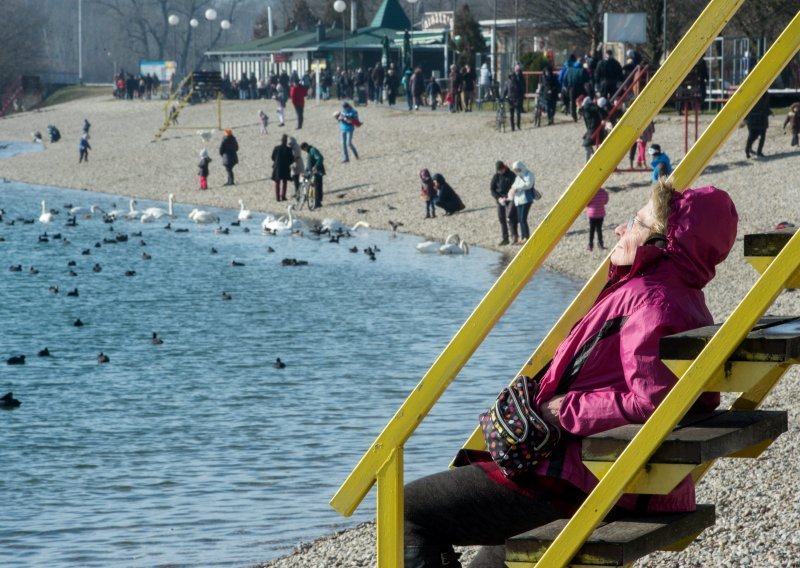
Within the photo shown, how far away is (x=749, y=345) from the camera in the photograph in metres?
3.73

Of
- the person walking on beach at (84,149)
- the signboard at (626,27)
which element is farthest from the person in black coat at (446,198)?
the person walking on beach at (84,149)

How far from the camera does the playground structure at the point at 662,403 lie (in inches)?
146

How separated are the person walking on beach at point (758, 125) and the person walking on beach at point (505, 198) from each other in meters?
6.07

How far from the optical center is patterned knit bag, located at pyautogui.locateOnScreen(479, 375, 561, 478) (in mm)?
3873

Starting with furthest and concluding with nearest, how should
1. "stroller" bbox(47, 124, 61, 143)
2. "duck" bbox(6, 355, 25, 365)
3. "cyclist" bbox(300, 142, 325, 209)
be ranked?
"stroller" bbox(47, 124, 61, 143), "cyclist" bbox(300, 142, 325, 209), "duck" bbox(6, 355, 25, 365)

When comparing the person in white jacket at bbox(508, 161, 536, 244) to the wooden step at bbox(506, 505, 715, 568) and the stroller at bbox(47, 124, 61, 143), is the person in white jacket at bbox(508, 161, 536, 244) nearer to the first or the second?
the wooden step at bbox(506, 505, 715, 568)

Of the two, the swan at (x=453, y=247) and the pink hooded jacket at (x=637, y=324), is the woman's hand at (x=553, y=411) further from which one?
the swan at (x=453, y=247)

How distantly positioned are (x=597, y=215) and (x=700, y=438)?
2006 cm

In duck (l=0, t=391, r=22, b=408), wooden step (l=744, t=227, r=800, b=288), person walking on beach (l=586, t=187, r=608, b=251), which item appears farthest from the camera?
person walking on beach (l=586, t=187, r=608, b=251)

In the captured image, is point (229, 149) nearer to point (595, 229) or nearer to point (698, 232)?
point (595, 229)

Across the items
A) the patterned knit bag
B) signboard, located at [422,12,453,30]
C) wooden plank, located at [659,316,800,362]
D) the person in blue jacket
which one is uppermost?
signboard, located at [422,12,453,30]

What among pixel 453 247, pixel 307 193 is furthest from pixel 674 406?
pixel 307 193

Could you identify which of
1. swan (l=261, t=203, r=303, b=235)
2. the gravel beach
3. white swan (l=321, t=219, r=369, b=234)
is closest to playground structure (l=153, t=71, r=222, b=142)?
the gravel beach

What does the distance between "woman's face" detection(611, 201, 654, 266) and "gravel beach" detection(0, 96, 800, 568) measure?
3118mm
